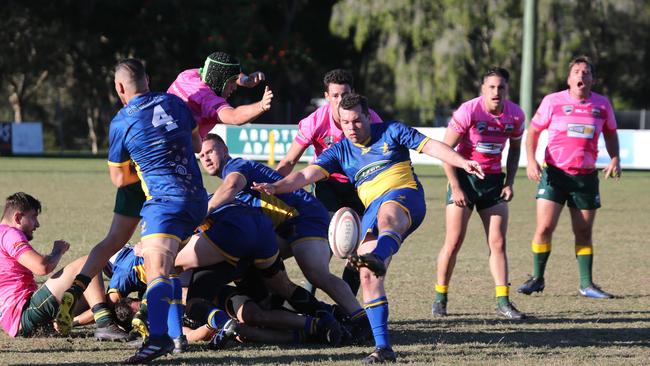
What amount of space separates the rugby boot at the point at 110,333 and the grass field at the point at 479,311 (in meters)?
0.07

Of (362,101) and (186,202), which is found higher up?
(362,101)

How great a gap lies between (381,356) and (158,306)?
1.30m

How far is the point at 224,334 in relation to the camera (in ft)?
20.5

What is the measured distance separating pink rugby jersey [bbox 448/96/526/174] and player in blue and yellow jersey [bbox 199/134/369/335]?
5.41 ft

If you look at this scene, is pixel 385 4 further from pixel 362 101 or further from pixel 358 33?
pixel 362 101

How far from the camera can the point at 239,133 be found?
93.2 feet

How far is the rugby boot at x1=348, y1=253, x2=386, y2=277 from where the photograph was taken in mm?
5695

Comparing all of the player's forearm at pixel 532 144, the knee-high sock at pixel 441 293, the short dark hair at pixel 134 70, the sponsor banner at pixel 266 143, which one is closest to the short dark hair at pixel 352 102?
the short dark hair at pixel 134 70

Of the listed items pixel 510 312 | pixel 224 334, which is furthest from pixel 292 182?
pixel 510 312

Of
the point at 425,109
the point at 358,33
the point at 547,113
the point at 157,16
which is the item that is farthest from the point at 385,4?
the point at 547,113

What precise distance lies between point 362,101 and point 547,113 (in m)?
3.30

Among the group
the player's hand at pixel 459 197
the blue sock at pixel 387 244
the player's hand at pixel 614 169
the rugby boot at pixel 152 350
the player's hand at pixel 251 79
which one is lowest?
the rugby boot at pixel 152 350

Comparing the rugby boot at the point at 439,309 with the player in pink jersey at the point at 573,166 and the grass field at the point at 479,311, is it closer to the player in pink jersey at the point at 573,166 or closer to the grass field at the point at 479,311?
the grass field at the point at 479,311

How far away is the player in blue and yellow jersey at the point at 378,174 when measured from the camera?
20.2ft
